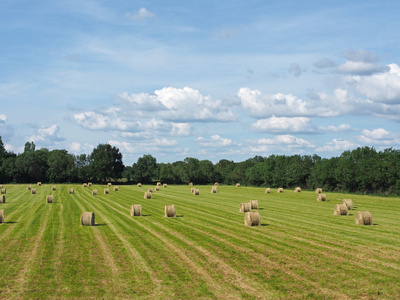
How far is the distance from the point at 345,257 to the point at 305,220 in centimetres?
1383

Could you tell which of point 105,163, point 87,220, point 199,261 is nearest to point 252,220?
point 199,261

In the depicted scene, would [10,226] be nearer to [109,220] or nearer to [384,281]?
[109,220]

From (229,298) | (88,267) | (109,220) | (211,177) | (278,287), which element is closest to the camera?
(229,298)

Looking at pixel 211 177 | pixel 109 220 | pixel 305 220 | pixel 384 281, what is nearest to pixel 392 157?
pixel 305 220

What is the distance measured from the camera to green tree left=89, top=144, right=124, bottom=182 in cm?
14150

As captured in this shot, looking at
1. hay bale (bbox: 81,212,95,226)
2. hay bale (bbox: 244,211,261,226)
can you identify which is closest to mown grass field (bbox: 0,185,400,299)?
hay bale (bbox: 244,211,261,226)

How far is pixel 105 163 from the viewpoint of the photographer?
142125mm

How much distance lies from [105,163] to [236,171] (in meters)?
49.7

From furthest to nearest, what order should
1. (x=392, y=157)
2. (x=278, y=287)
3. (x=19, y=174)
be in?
(x=19, y=174)
(x=392, y=157)
(x=278, y=287)

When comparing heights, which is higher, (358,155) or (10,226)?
(358,155)

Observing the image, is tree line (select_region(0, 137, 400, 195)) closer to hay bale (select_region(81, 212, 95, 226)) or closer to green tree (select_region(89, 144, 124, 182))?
green tree (select_region(89, 144, 124, 182))

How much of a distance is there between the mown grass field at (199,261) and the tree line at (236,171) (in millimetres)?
55281

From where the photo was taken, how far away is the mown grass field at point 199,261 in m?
13.8

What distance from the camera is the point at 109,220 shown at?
1262 inches
